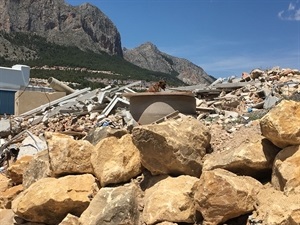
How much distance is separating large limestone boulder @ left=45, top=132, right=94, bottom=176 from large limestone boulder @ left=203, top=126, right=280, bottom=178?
2.10m

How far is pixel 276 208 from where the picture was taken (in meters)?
4.57

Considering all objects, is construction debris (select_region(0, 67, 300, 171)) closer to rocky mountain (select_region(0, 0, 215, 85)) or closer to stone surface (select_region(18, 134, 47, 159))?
stone surface (select_region(18, 134, 47, 159))

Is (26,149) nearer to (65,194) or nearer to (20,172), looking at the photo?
(20,172)

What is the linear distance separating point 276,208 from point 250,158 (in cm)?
104

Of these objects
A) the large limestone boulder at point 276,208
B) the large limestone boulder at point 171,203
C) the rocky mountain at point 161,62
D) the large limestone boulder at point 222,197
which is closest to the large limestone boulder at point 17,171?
the large limestone boulder at point 171,203

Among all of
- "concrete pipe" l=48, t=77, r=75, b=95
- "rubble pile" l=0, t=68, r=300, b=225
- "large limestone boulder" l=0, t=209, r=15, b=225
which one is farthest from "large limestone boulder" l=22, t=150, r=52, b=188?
"concrete pipe" l=48, t=77, r=75, b=95

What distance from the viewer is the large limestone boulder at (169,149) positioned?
5969mm

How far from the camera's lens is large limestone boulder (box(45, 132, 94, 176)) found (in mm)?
6789

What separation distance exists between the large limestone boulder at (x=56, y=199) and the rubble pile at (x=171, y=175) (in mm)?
15

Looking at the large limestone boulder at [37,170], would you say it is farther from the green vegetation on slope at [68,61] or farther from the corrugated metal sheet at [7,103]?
the green vegetation on slope at [68,61]

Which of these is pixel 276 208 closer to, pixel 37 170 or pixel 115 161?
pixel 115 161

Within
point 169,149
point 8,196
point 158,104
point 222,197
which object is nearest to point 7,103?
point 8,196

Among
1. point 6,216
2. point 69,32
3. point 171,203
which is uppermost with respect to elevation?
point 69,32

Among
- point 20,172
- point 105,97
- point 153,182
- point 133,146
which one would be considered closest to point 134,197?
point 153,182
